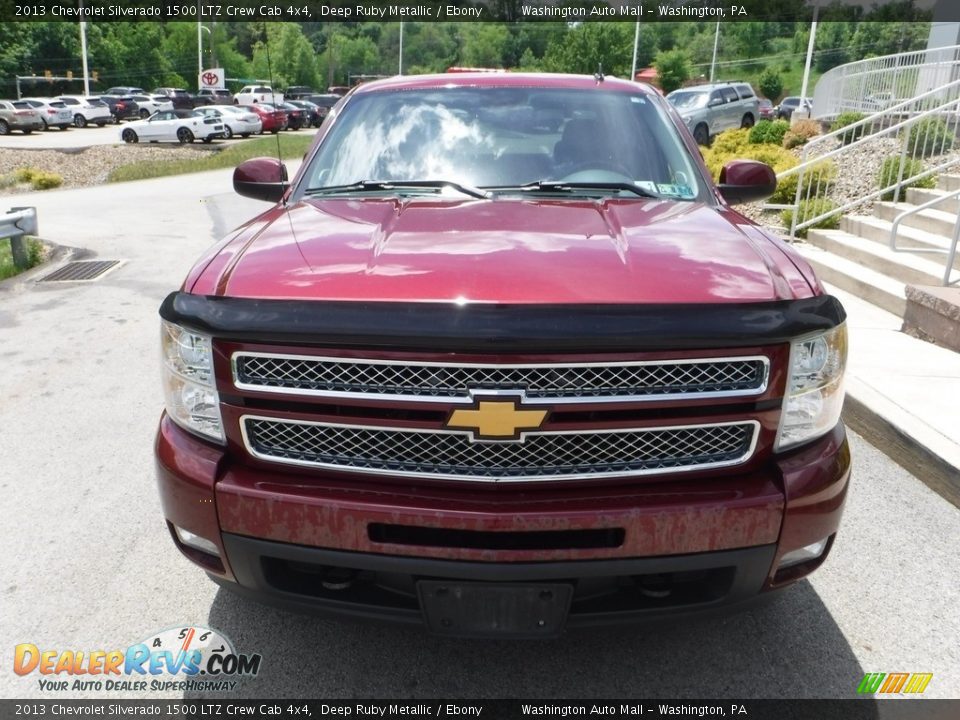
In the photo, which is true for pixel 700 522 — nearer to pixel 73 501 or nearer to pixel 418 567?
pixel 418 567

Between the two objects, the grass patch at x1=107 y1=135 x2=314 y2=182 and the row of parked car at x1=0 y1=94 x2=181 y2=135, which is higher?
the row of parked car at x1=0 y1=94 x2=181 y2=135

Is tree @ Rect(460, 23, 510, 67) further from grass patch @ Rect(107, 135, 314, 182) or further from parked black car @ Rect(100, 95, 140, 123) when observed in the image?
grass patch @ Rect(107, 135, 314, 182)

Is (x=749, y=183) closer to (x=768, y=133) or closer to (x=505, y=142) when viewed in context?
(x=505, y=142)

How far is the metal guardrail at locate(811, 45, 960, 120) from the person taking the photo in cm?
1320

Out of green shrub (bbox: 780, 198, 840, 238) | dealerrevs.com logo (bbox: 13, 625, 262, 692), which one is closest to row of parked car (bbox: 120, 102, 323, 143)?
green shrub (bbox: 780, 198, 840, 238)

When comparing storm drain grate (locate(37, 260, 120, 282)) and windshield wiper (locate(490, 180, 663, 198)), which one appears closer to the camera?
windshield wiper (locate(490, 180, 663, 198))

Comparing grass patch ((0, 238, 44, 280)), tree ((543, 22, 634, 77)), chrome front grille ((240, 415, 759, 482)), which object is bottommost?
grass patch ((0, 238, 44, 280))

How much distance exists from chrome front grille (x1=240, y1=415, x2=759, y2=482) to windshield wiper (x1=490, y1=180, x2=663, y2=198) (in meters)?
1.35

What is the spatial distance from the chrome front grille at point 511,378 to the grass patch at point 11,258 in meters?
7.81

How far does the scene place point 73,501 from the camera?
379 centimetres

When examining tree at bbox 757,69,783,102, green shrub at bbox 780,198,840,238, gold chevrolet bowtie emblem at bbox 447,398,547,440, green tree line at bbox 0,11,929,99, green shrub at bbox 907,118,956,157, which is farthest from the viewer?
tree at bbox 757,69,783,102

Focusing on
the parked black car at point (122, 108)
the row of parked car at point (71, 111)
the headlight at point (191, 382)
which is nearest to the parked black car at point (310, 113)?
the row of parked car at point (71, 111)

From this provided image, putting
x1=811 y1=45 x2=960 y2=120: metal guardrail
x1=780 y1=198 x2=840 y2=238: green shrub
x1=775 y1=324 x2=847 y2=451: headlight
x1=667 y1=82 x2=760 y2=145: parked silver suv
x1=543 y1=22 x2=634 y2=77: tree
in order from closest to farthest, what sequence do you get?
x1=775 y1=324 x2=847 y2=451: headlight
x1=780 y1=198 x2=840 y2=238: green shrub
x1=811 y1=45 x2=960 y2=120: metal guardrail
x1=667 y1=82 x2=760 y2=145: parked silver suv
x1=543 y1=22 x2=634 y2=77: tree

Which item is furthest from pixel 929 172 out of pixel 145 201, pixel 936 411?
pixel 145 201
